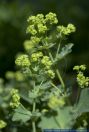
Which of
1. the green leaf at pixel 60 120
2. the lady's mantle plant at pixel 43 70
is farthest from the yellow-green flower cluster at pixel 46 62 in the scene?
the green leaf at pixel 60 120

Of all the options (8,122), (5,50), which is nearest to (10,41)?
(5,50)

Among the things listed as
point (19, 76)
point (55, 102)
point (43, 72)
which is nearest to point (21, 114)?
point (43, 72)

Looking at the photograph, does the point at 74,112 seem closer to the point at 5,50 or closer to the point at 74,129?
the point at 74,129

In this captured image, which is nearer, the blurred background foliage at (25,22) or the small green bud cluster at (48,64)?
the small green bud cluster at (48,64)

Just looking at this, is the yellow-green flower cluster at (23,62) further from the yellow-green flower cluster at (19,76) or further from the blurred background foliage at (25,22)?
the blurred background foliage at (25,22)

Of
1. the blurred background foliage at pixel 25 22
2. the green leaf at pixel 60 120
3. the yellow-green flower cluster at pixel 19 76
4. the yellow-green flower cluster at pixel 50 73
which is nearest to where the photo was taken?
the yellow-green flower cluster at pixel 50 73
